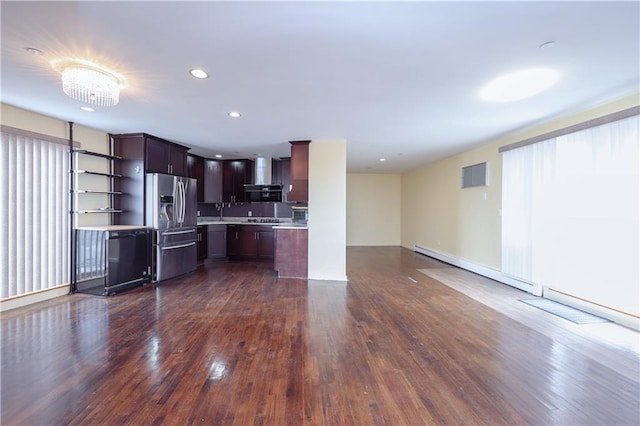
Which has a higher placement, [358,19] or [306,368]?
[358,19]

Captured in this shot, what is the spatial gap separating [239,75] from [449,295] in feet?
12.8

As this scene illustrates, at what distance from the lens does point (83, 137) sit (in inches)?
168

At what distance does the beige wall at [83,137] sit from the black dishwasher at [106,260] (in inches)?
17.5

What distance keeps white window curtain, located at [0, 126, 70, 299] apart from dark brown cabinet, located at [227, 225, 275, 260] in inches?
120

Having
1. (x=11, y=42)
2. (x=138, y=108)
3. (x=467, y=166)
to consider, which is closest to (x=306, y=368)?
(x=11, y=42)

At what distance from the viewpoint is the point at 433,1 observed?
162cm

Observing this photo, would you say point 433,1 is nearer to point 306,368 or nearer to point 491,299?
point 306,368

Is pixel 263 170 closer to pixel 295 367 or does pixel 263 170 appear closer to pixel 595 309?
pixel 295 367

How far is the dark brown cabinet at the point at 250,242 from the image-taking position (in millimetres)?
6551

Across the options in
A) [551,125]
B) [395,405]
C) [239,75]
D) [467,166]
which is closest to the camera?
[395,405]

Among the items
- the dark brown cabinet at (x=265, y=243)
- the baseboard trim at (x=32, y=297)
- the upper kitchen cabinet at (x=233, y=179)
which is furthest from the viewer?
the upper kitchen cabinet at (x=233, y=179)

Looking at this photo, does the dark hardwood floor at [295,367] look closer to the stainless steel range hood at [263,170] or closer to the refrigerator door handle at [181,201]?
the refrigerator door handle at [181,201]

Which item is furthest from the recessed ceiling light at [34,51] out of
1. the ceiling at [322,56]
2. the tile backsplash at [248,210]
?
the tile backsplash at [248,210]

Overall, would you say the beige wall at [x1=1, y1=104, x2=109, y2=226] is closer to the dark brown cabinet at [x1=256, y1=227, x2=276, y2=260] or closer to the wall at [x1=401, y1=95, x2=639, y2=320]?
the dark brown cabinet at [x1=256, y1=227, x2=276, y2=260]
